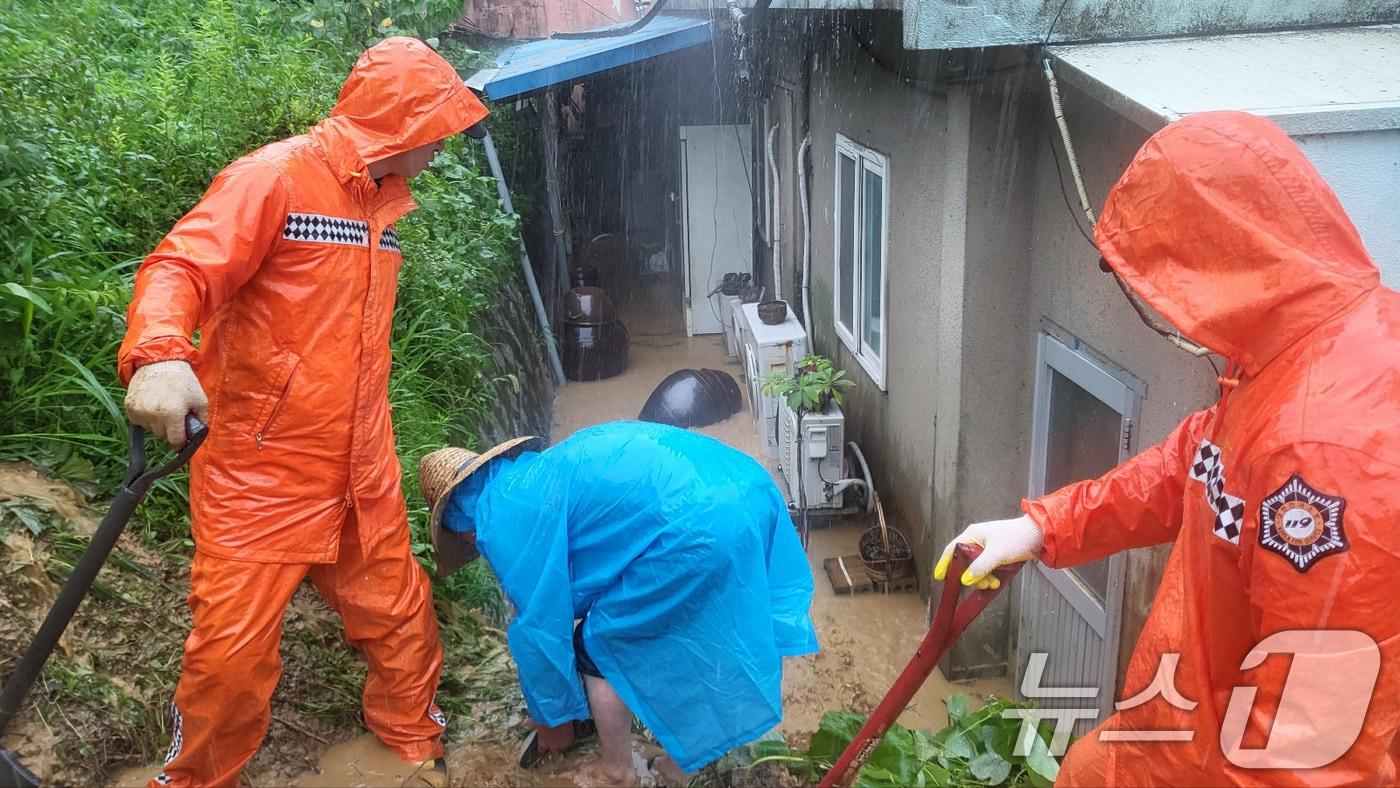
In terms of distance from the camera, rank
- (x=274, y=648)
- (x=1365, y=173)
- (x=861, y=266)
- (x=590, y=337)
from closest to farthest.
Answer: (x=1365, y=173)
(x=274, y=648)
(x=861, y=266)
(x=590, y=337)

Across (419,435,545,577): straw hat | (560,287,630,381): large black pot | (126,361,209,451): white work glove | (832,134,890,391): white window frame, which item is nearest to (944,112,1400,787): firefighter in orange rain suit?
(419,435,545,577): straw hat

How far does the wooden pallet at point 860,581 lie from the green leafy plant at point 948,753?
179 centimetres

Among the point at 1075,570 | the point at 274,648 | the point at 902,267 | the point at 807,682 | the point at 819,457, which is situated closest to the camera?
the point at 274,648

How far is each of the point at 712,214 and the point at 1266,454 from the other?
903 cm

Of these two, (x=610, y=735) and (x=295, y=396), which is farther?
(x=610, y=735)

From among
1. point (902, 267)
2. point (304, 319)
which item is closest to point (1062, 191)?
point (902, 267)

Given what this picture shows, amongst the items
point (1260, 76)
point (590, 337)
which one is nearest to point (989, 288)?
point (1260, 76)

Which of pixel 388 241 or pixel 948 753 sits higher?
pixel 388 241

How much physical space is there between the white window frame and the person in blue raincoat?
2.77 metres

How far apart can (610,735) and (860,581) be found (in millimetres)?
2591

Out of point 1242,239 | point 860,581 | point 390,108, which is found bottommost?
point 860,581

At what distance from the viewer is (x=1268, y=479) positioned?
5.37 feet

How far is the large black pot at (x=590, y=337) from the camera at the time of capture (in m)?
9.26

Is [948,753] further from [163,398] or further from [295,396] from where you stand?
[163,398]
